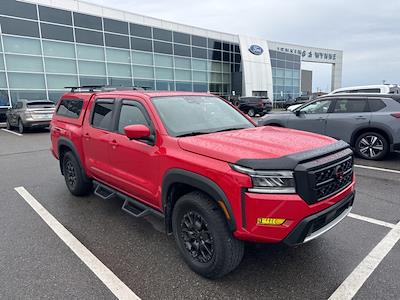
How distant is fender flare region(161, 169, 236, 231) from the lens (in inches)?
95.0

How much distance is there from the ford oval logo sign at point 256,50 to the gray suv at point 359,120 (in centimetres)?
2498

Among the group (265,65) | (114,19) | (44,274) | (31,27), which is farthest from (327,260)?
(265,65)

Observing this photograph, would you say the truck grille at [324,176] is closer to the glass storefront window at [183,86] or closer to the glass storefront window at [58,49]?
the glass storefront window at [58,49]

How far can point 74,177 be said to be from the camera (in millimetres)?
4941

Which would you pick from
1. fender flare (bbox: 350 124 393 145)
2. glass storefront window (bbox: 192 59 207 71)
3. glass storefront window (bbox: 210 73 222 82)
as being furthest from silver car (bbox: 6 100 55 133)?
glass storefront window (bbox: 210 73 222 82)

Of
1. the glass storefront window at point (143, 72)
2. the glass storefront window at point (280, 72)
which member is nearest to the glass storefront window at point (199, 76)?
the glass storefront window at point (143, 72)

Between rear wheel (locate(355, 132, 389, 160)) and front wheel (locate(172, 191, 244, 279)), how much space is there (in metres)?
6.27

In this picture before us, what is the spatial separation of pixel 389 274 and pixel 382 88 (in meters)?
9.68

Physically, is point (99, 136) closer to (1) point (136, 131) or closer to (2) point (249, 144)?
(1) point (136, 131)

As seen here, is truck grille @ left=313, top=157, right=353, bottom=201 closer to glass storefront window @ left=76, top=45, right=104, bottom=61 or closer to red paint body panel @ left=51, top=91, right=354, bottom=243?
red paint body panel @ left=51, top=91, right=354, bottom=243

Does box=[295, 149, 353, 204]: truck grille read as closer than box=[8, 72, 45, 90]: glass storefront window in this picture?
Yes

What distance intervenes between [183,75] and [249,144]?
Answer: 80.2 ft

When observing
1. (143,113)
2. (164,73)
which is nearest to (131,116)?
(143,113)

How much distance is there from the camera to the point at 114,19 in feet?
71.2
